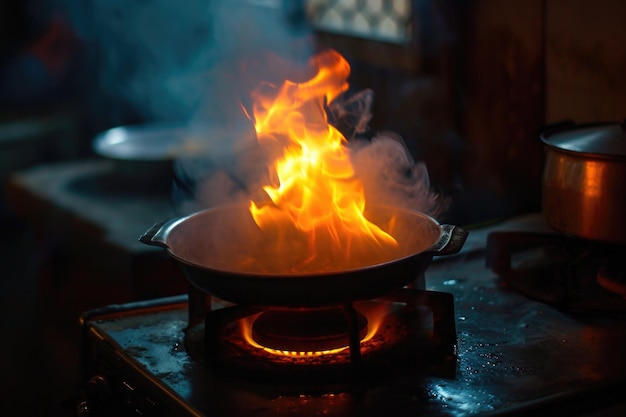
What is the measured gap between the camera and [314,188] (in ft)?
5.97

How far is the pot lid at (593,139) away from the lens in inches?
68.4

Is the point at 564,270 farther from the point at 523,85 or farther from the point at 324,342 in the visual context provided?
the point at 523,85

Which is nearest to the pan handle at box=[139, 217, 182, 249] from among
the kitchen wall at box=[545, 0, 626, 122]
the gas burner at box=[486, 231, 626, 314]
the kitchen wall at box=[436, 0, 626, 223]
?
the gas burner at box=[486, 231, 626, 314]

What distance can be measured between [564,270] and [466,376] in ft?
1.66

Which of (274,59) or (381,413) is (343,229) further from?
(274,59)

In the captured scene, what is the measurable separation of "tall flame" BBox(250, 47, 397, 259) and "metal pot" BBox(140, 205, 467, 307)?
12 cm

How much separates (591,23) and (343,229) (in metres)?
1.12

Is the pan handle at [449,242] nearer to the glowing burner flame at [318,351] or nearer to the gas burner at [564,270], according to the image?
the glowing burner flame at [318,351]

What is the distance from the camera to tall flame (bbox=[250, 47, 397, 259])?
174 cm

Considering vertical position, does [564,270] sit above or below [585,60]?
below

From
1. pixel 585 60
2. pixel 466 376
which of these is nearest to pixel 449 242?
pixel 466 376

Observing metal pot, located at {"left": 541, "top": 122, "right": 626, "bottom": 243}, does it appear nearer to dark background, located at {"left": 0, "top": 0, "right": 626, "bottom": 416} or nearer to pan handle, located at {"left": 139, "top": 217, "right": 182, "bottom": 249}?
dark background, located at {"left": 0, "top": 0, "right": 626, "bottom": 416}

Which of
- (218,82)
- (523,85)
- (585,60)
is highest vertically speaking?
(585,60)

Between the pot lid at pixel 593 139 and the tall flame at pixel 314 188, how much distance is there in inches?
18.1
